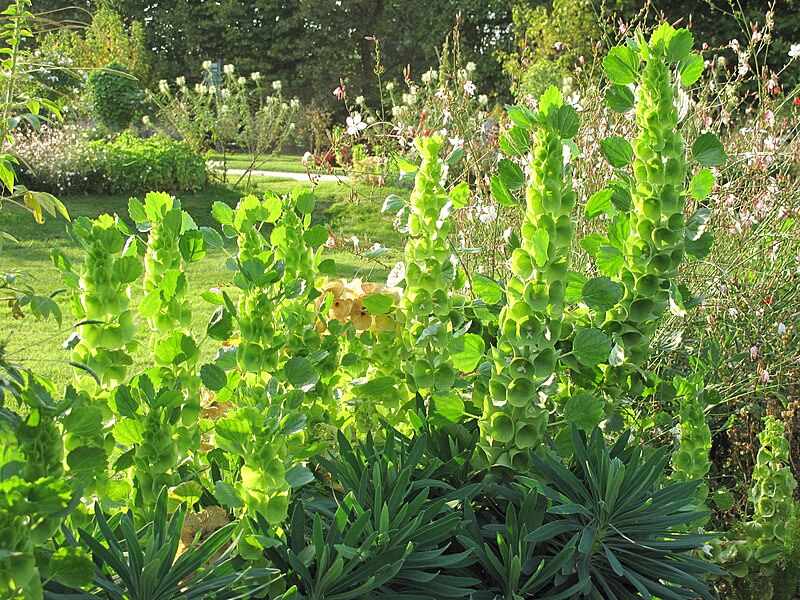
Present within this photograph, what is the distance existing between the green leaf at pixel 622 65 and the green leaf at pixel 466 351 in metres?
0.60

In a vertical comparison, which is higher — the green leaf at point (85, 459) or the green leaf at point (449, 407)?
the green leaf at point (85, 459)

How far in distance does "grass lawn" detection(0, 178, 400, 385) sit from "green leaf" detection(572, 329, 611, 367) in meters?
1.55

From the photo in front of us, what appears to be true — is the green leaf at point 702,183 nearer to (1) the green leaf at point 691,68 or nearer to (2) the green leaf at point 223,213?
(1) the green leaf at point 691,68

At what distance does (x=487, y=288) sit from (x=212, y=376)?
572 mm

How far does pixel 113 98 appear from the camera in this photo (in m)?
12.8

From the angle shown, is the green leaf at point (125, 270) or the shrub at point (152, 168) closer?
the green leaf at point (125, 270)

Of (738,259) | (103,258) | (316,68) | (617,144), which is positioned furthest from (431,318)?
(316,68)

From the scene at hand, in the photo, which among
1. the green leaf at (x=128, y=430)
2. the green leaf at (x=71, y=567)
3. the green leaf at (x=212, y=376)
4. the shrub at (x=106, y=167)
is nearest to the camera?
the green leaf at (x=71, y=567)

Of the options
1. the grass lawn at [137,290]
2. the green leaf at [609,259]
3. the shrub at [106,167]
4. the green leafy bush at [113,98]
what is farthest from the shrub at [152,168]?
the green leaf at [609,259]

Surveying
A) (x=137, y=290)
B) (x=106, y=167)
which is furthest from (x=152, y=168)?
(x=137, y=290)

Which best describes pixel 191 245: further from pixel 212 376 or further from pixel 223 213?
pixel 212 376

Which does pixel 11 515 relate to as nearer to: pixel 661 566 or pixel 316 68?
pixel 661 566

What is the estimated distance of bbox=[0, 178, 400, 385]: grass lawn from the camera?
462cm

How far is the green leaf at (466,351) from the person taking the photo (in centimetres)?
151
